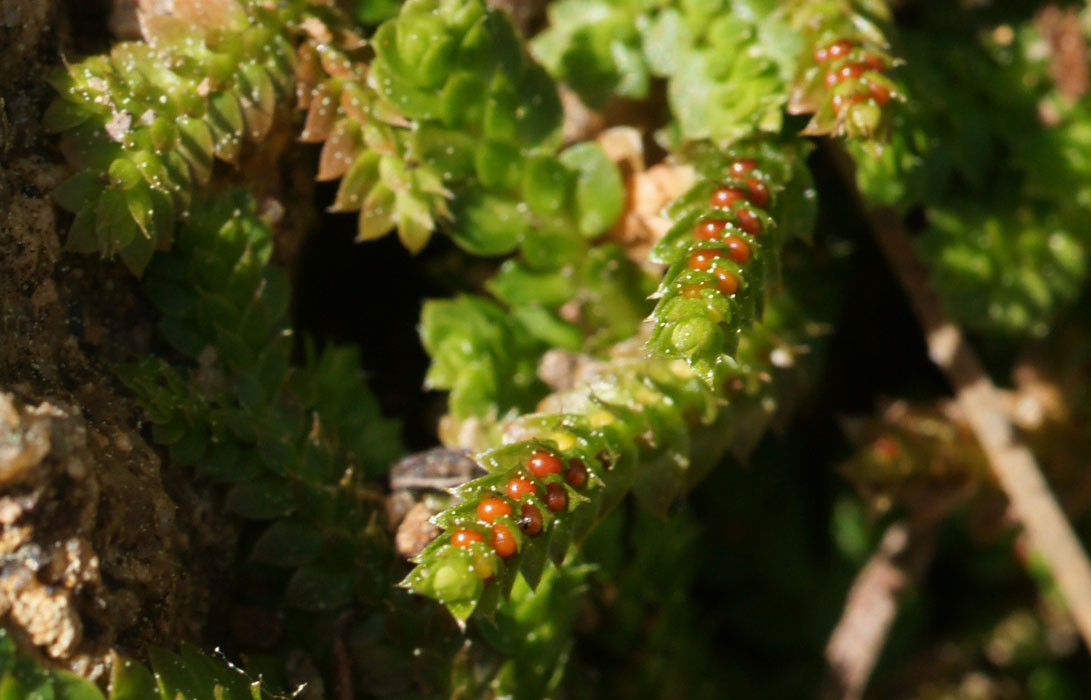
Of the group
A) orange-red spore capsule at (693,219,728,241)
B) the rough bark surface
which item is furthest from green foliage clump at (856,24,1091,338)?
the rough bark surface

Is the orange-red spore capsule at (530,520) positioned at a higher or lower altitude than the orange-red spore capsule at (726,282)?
lower

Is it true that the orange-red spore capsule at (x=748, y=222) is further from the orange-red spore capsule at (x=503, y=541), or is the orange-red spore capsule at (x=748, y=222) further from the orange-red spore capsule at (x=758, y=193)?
the orange-red spore capsule at (x=503, y=541)

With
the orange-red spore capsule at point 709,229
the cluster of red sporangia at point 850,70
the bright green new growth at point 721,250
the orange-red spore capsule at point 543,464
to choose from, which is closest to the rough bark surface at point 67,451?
the orange-red spore capsule at point 543,464

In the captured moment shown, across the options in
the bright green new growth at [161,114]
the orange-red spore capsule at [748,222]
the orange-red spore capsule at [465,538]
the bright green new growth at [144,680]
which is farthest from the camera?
the orange-red spore capsule at [748,222]

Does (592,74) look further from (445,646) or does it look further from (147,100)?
(445,646)

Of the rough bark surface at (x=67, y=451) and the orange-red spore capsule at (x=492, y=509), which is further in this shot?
the orange-red spore capsule at (x=492, y=509)

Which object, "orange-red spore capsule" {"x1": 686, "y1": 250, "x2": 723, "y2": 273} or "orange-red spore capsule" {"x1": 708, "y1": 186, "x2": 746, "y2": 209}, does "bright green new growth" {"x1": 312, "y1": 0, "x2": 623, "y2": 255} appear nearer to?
"orange-red spore capsule" {"x1": 708, "y1": 186, "x2": 746, "y2": 209}

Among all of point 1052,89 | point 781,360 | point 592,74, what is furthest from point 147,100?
point 1052,89

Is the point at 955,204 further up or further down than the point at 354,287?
further up
